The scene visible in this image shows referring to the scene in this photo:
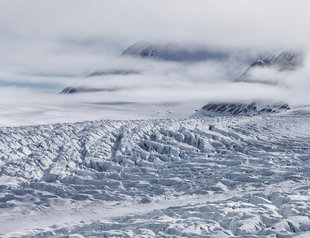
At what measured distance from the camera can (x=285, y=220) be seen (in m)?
21.4

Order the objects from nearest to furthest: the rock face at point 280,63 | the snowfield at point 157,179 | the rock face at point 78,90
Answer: the snowfield at point 157,179, the rock face at point 280,63, the rock face at point 78,90

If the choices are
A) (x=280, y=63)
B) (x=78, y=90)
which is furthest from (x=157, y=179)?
(x=78, y=90)

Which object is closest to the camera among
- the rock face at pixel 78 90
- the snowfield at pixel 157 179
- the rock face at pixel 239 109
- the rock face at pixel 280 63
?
the snowfield at pixel 157 179

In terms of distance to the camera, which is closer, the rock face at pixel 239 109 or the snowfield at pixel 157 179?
the snowfield at pixel 157 179

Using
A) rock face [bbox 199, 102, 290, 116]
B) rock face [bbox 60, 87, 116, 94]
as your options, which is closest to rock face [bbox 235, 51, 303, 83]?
rock face [bbox 199, 102, 290, 116]

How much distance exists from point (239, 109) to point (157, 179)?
64.7 metres

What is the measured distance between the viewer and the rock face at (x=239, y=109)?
259 ft

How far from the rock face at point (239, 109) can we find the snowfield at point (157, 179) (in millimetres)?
29966

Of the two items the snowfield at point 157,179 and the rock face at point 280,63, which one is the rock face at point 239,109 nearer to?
the rock face at point 280,63

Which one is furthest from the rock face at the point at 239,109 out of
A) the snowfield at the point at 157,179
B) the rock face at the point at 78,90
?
the rock face at the point at 78,90

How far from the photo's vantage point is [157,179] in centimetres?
3344

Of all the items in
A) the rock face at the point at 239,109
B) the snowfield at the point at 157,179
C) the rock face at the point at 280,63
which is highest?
the rock face at the point at 280,63

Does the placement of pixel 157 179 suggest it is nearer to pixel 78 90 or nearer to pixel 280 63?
pixel 280 63

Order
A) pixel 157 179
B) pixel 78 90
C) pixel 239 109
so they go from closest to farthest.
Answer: pixel 157 179 → pixel 239 109 → pixel 78 90
